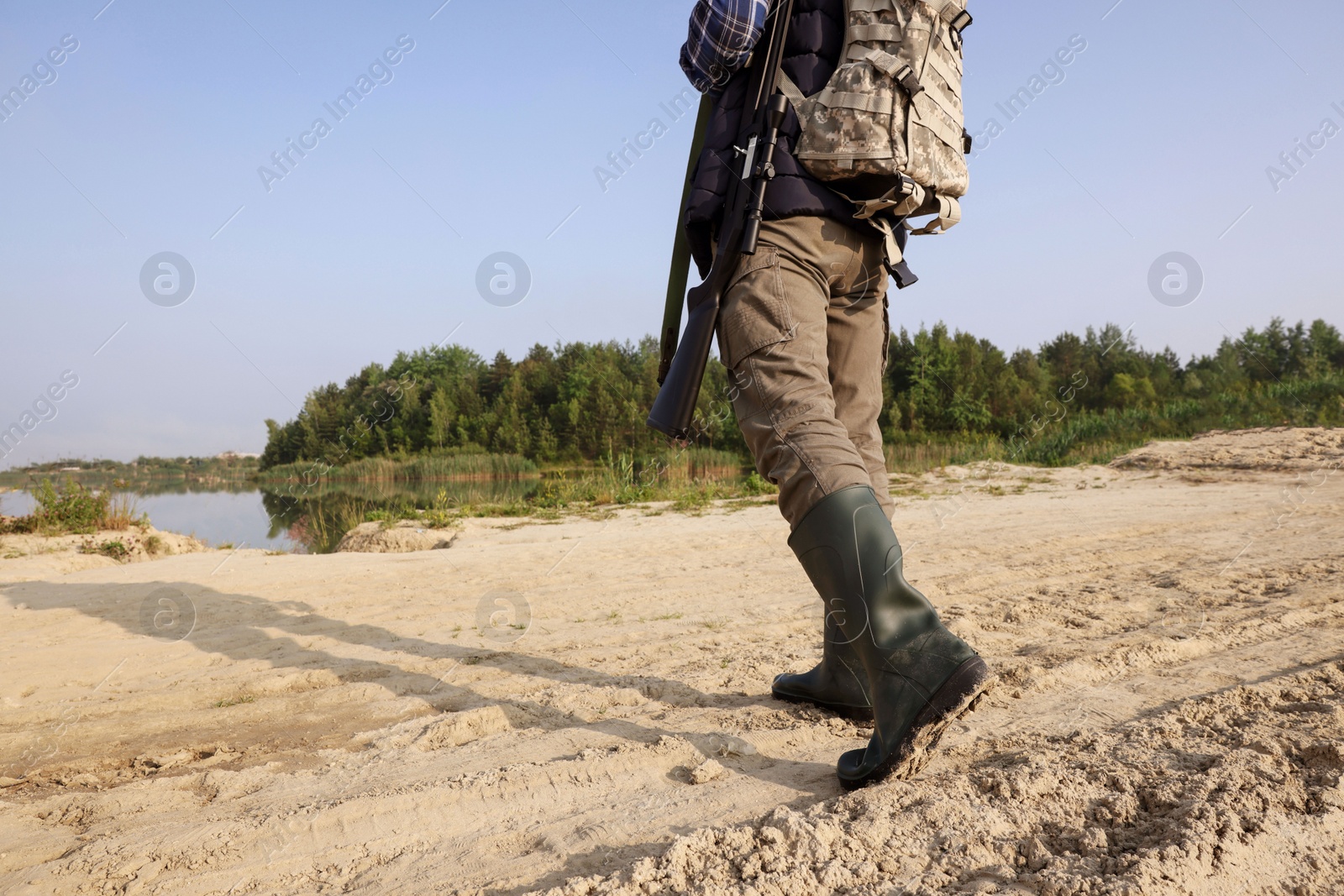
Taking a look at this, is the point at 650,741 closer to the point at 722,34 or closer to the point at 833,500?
the point at 833,500

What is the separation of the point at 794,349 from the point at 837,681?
939mm

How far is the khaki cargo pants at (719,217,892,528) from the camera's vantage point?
5.23 feet

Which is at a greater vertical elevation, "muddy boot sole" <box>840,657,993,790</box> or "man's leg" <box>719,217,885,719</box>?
"man's leg" <box>719,217,885,719</box>

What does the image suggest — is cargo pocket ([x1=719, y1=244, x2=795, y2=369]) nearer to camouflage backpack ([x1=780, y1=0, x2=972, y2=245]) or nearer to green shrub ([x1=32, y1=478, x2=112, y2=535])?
camouflage backpack ([x1=780, y1=0, x2=972, y2=245])

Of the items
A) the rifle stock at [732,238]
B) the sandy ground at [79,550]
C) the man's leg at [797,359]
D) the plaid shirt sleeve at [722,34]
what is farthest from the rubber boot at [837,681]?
the sandy ground at [79,550]

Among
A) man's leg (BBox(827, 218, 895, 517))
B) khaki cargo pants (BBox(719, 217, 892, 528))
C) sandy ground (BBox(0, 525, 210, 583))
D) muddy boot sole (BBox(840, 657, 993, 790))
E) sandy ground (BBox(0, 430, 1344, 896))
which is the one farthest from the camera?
sandy ground (BBox(0, 525, 210, 583))

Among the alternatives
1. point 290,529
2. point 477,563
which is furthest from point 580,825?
point 290,529

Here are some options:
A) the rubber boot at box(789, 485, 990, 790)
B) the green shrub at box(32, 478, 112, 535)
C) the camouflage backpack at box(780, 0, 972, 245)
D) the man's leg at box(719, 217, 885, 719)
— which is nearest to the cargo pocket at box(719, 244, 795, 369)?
the man's leg at box(719, 217, 885, 719)

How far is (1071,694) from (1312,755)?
0.60 m

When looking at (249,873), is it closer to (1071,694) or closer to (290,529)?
(1071,694)

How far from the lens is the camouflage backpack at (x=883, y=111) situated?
168cm

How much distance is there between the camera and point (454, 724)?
6.73 feet

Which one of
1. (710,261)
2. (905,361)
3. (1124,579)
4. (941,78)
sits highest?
(905,361)

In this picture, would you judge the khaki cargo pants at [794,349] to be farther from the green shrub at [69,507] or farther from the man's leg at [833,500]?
the green shrub at [69,507]
